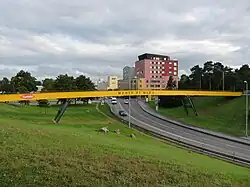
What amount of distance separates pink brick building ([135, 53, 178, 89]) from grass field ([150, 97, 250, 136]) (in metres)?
82.2

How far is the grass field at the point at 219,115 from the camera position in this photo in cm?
5990

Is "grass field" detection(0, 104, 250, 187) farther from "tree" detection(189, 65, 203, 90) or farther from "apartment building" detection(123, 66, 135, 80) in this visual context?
"tree" detection(189, 65, 203, 90)

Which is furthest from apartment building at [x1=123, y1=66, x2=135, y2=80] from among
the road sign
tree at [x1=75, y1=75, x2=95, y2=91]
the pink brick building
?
the road sign

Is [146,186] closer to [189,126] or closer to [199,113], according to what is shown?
[189,126]

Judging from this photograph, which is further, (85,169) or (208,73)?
(208,73)

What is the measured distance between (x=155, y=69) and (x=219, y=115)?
10670 cm

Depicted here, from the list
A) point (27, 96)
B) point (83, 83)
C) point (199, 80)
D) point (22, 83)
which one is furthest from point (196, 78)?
point (27, 96)

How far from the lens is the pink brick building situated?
17525cm

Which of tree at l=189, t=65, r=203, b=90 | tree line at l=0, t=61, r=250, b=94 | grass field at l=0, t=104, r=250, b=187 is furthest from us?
tree at l=189, t=65, r=203, b=90

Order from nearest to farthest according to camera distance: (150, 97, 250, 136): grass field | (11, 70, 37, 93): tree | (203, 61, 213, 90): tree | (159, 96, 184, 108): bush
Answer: (150, 97, 250, 136): grass field
(159, 96, 184, 108): bush
(11, 70, 37, 93): tree
(203, 61, 213, 90): tree

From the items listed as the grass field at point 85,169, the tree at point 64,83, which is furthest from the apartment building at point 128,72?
the grass field at point 85,169

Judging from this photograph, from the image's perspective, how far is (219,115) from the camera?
73.4 meters

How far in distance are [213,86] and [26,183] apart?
356ft

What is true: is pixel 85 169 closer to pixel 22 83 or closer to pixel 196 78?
pixel 22 83
